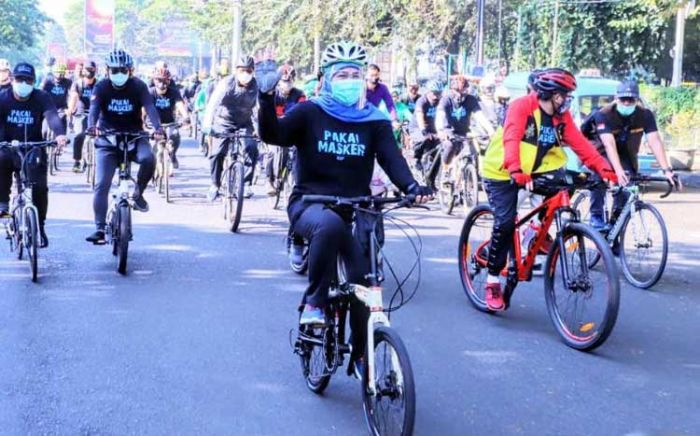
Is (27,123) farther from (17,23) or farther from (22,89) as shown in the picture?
(17,23)

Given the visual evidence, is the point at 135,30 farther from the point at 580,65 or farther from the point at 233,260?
the point at 233,260

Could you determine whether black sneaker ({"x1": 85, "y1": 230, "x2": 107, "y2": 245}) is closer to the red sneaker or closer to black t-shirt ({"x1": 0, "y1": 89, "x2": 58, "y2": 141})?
black t-shirt ({"x1": 0, "y1": 89, "x2": 58, "y2": 141})

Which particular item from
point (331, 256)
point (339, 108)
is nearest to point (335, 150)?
point (339, 108)

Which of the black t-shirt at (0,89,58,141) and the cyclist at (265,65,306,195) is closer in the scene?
the black t-shirt at (0,89,58,141)

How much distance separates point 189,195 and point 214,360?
362 inches

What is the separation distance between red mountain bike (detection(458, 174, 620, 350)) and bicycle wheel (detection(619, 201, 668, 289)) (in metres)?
1.62

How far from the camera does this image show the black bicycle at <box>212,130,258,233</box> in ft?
38.0

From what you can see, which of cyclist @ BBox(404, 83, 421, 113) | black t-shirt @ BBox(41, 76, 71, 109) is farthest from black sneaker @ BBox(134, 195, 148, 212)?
cyclist @ BBox(404, 83, 421, 113)

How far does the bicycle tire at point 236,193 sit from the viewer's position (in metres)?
11.5

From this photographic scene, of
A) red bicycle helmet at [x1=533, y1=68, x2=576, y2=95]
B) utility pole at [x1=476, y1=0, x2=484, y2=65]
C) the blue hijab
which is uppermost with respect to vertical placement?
utility pole at [x1=476, y1=0, x2=484, y2=65]

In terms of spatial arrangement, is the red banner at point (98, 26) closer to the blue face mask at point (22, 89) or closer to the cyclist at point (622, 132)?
the blue face mask at point (22, 89)

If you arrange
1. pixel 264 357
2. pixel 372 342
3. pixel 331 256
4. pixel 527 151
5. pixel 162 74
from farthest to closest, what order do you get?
1. pixel 162 74
2. pixel 527 151
3. pixel 264 357
4. pixel 331 256
5. pixel 372 342

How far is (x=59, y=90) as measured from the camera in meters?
19.3

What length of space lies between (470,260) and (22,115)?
425 centimetres
